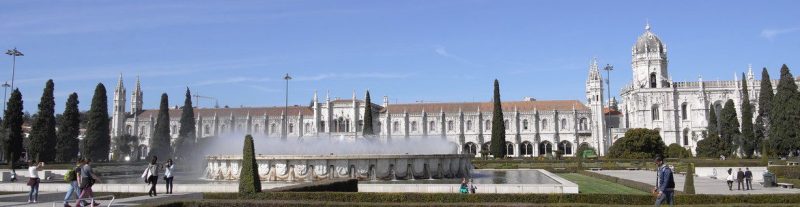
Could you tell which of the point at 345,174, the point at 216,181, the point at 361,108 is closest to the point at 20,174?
the point at 216,181

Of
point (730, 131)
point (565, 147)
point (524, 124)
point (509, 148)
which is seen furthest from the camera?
point (509, 148)

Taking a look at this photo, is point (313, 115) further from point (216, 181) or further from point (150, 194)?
point (150, 194)

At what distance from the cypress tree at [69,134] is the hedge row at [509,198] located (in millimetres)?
45742

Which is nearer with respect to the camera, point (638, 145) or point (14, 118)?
point (14, 118)

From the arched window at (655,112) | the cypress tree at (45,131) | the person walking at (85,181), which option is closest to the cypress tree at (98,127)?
the cypress tree at (45,131)

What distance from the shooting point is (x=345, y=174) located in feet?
79.5

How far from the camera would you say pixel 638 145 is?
54.4 m

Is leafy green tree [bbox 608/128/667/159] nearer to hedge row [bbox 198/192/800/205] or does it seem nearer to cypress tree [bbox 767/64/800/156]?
cypress tree [bbox 767/64/800/156]

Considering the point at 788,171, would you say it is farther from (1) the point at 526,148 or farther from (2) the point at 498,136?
(1) the point at 526,148

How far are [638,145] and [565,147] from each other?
23.7 meters

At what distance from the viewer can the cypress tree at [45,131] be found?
48.9 meters

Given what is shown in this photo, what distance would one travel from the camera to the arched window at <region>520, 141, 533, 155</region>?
78875mm

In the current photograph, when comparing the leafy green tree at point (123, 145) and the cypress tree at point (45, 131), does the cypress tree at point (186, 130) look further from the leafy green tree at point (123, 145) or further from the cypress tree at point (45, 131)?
the cypress tree at point (45, 131)

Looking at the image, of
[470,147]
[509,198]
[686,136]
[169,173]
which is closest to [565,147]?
[470,147]
